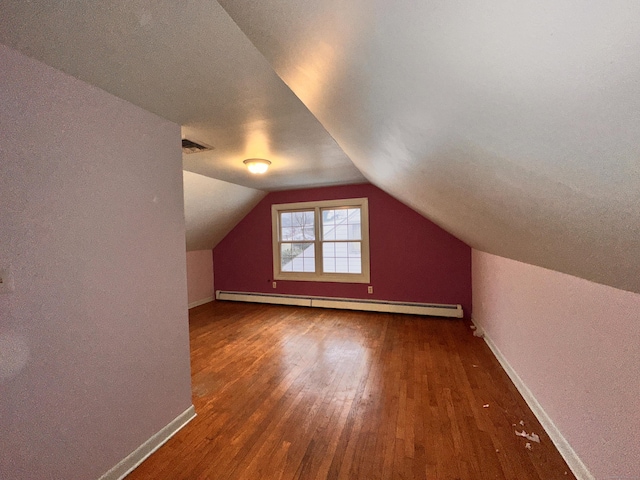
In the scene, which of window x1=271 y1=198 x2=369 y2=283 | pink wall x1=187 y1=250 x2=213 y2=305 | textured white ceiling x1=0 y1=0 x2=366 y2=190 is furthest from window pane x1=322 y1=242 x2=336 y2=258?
textured white ceiling x1=0 y1=0 x2=366 y2=190

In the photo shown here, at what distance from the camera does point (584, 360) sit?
55.5 inches

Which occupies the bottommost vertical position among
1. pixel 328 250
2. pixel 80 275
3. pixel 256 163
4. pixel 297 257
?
pixel 297 257

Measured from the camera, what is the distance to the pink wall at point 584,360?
3.71 feet

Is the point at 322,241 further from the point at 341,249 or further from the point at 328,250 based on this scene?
the point at 341,249

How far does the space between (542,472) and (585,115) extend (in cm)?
196

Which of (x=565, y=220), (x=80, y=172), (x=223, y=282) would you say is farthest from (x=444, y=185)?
(x=223, y=282)

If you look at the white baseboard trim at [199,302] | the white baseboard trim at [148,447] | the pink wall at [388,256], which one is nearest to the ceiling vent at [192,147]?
the white baseboard trim at [148,447]

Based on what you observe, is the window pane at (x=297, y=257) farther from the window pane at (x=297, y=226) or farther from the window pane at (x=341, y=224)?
the window pane at (x=341, y=224)

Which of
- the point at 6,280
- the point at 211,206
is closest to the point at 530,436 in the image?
the point at 6,280

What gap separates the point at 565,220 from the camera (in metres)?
0.93

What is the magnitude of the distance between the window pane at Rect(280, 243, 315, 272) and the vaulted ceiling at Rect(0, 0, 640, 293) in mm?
3496

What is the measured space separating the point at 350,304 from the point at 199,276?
124 inches

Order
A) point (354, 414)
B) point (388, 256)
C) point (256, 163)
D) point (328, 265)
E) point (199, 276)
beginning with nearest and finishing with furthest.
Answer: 1. point (354, 414)
2. point (256, 163)
3. point (388, 256)
4. point (328, 265)
5. point (199, 276)

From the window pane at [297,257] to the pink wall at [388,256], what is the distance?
27 cm
